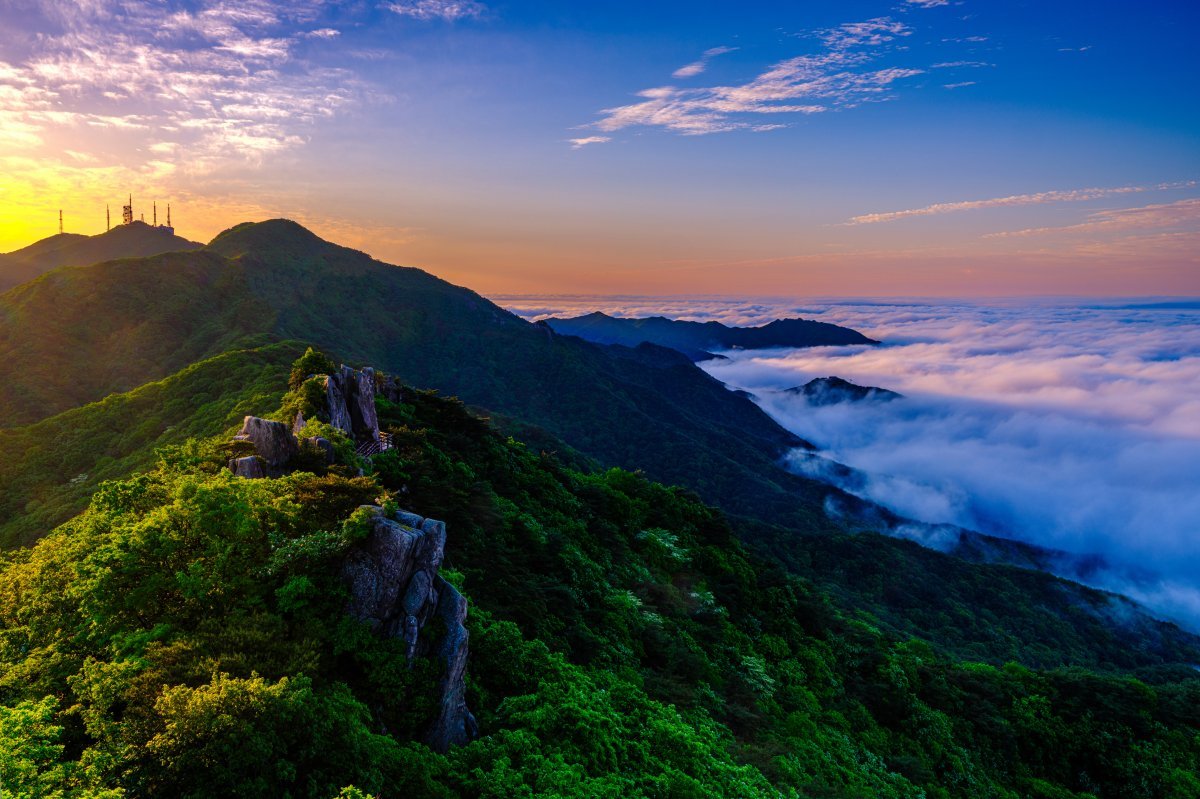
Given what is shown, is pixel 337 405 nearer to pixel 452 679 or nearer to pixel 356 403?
pixel 356 403

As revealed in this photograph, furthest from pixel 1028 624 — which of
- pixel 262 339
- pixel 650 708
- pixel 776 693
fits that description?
pixel 262 339

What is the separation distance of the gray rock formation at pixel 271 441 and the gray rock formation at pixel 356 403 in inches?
376

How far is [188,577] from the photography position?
13711mm

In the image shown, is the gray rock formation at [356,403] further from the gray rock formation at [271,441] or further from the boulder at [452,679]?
the boulder at [452,679]

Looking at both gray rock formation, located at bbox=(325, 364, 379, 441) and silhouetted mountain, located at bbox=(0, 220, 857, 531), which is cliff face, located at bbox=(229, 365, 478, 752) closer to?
gray rock formation, located at bbox=(325, 364, 379, 441)

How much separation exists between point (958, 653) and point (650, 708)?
71849 millimetres

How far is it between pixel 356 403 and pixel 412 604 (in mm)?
23331

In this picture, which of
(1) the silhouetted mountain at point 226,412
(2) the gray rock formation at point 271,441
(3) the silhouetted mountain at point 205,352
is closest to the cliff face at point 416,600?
(2) the gray rock formation at point 271,441

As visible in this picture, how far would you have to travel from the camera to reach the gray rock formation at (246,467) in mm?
20516

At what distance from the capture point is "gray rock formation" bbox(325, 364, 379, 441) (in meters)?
33.7

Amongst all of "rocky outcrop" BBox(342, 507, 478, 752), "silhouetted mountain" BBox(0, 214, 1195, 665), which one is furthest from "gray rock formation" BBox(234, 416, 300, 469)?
"silhouetted mountain" BBox(0, 214, 1195, 665)

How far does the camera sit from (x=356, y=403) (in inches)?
1390

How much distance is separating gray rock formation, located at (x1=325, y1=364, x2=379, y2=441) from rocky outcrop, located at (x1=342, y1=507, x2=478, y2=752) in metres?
20.0

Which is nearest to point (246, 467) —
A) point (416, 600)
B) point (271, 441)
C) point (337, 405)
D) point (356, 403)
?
point (271, 441)
